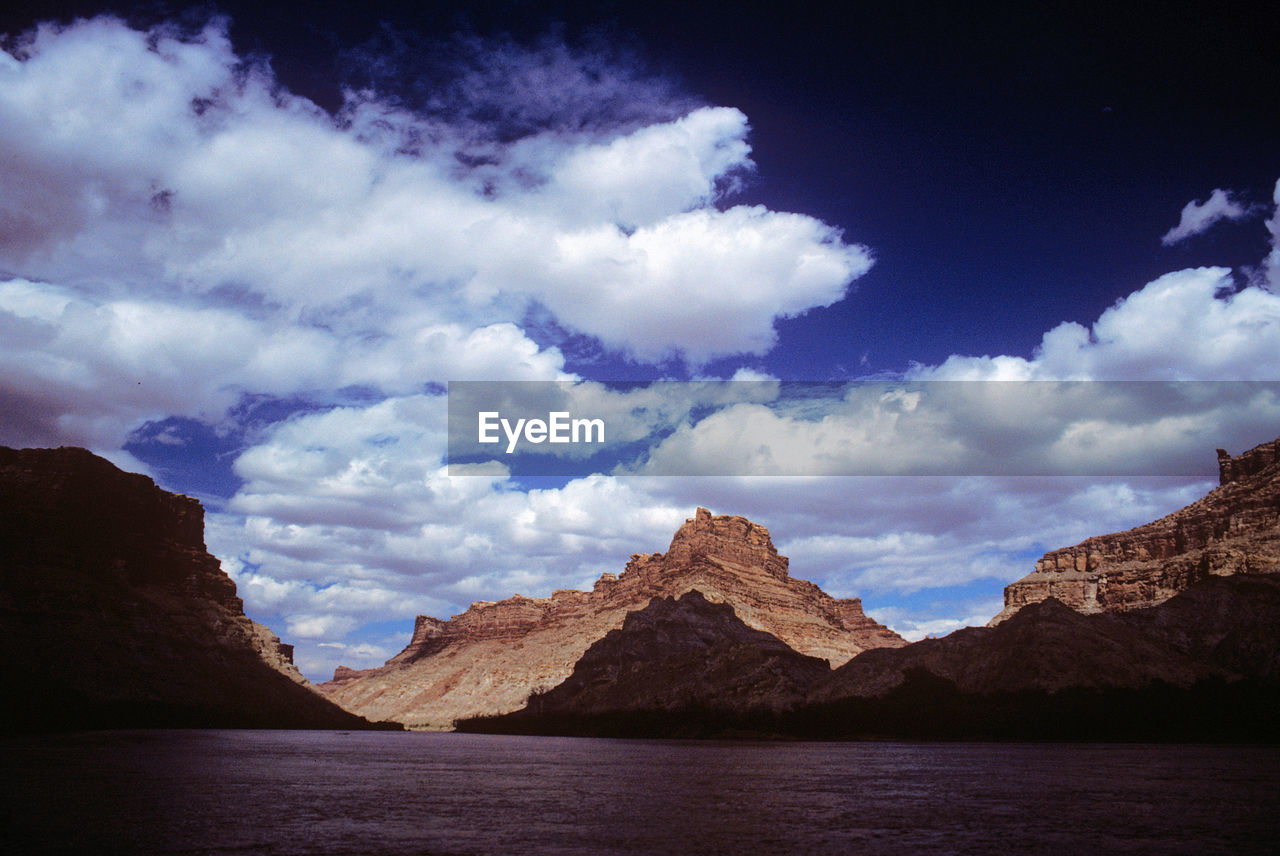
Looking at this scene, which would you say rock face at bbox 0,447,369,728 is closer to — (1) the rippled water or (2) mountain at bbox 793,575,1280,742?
(1) the rippled water

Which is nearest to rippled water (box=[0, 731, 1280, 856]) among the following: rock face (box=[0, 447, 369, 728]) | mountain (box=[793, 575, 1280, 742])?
mountain (box=[793, 575, 1280, 742])

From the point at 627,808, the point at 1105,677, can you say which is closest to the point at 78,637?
the point at 627,808

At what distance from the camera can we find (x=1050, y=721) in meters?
155

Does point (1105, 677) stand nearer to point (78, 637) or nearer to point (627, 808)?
point (627, 808)

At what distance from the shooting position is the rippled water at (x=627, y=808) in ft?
107

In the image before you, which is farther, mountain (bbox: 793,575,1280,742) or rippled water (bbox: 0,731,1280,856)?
mountain (bbox: 793,575,1280,742)

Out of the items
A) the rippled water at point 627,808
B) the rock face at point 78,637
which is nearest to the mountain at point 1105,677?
the rippled water at point 627,808

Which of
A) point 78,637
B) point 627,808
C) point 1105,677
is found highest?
point 78,637

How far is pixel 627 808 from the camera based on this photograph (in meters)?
46.4

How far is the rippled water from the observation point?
32.6 m

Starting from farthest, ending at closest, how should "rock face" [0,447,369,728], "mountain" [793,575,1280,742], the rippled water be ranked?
1. "rock face" [0,447,369,728]
2. "mountain" [793,575,1280,742]
3. the rippled water

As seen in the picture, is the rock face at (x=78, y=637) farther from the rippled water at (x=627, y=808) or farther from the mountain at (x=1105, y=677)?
the mountain at (x=1105, y=677)

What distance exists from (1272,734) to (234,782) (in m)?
164

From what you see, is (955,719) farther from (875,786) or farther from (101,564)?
(101,564)
